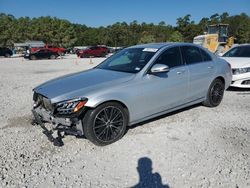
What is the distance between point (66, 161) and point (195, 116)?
3.09 metres

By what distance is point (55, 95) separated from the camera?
4176 mm

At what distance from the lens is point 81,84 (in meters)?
4.46

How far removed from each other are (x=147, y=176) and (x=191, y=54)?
325 centimetres

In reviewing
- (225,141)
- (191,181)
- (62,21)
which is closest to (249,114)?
(225,141)

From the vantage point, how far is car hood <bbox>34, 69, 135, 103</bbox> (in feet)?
13.6

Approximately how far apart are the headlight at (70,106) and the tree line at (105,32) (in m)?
58.3

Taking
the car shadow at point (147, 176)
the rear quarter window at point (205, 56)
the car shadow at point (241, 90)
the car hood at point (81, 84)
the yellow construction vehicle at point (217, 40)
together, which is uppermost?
the yellow construction vehicle at point (217, 40)

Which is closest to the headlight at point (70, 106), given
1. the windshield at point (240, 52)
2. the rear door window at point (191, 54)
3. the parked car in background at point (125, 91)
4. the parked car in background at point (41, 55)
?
the parked car in background at point (125, 91)

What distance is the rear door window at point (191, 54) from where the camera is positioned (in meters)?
5.61

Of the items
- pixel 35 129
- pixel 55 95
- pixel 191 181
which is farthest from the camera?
pixel 35 129

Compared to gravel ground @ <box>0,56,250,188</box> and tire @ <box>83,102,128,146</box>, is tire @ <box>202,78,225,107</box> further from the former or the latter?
Answer: tire @ <box>83,102,128,146</box>

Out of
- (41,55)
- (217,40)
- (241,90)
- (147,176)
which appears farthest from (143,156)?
(41,55)

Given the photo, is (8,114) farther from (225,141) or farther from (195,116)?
(225,141)

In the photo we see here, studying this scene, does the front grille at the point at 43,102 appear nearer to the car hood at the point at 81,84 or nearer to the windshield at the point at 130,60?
the car hood at the point at 81,84
